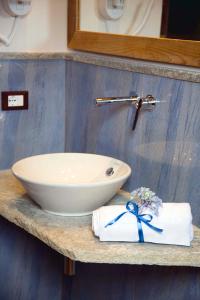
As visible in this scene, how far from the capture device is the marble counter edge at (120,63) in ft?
4.73

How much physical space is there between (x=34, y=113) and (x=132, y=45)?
54 cm

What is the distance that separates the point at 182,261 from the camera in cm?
125

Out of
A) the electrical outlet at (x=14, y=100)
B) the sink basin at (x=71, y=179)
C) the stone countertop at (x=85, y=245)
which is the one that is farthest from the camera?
the electrical outlet at (x=14, y=100)

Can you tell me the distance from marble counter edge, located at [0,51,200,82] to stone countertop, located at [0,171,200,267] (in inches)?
18.7

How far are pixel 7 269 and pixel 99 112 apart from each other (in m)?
0.78

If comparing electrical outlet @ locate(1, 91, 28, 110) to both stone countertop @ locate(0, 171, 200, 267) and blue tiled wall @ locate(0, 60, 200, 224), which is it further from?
stone countertop @ locate(0, 171, 200, 267)

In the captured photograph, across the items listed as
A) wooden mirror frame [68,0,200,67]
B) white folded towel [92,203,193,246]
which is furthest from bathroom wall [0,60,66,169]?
white folded towel [92,203,193,246]

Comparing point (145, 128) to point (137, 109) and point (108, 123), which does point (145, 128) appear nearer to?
point (137, 109)

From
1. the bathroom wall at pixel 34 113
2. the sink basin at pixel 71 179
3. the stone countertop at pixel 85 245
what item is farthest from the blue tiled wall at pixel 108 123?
the stone countertop at pixel 85 245

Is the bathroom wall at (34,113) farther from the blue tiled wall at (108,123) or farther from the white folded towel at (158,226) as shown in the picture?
the white folded towel at (158,226)

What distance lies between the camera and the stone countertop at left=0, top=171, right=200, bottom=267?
1.25 meters

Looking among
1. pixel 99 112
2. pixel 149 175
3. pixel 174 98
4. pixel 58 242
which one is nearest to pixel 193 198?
pixel 149 175

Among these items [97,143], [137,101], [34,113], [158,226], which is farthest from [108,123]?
[158,226]

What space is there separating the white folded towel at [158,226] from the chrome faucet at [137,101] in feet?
1.33
